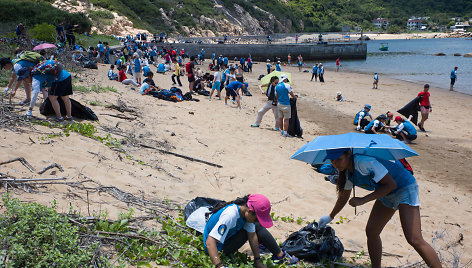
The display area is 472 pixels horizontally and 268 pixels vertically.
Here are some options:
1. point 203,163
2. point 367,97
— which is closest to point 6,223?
point 203,163

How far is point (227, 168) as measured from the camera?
6902 mm

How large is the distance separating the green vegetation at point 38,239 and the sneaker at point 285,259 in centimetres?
177

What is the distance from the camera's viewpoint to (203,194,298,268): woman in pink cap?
10.8 ft

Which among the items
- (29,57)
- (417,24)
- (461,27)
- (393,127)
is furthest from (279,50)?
(417,24)

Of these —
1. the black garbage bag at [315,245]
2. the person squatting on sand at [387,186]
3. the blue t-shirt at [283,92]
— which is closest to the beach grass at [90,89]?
the blue t-shirt at [283,92]

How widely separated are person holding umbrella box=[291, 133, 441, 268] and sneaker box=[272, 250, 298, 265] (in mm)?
902

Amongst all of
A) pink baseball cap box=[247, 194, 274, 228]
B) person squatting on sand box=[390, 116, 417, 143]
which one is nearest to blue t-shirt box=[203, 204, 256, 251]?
pink baseball cap box=[247, 194, 274, 228]

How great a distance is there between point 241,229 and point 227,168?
334cm

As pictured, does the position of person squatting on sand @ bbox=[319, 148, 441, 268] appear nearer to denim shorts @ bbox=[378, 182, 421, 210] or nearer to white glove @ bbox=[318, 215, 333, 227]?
denim shorts @ bbox=[378, 182, 421, 210]

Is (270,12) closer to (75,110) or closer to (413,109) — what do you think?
(413,109)

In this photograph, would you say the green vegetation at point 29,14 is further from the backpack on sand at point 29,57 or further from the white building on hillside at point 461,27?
the white building on hillside at point 461,27

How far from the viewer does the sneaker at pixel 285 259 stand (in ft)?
12.2

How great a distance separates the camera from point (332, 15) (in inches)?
4968

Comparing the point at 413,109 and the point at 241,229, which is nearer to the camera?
the point at 241,229
